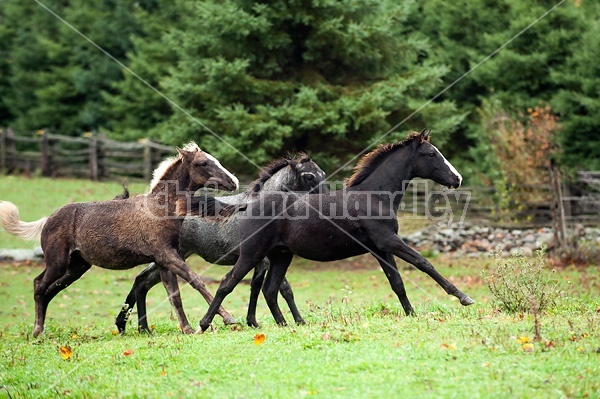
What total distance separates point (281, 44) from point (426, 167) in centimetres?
1095

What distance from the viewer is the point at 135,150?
3441cm

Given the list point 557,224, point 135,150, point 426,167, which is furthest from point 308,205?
point 135,150

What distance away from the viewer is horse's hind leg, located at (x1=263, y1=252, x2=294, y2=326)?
1059 cm

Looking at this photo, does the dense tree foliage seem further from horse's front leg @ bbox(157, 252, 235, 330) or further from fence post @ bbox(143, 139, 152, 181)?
horse's front leg @ bbox(157, 252, 235, 330)

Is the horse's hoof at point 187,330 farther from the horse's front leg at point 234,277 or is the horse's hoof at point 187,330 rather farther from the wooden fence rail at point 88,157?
the wooden fence rail at point 88,157

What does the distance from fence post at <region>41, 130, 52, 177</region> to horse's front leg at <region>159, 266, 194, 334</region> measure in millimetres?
26322

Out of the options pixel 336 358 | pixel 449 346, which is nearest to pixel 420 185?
pixel 449 346

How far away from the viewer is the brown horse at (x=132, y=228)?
10703mm

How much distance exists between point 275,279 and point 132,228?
2.21 m

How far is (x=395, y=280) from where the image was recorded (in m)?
10.3

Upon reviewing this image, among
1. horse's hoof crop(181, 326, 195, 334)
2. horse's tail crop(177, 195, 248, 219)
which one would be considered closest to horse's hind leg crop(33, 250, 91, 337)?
horse's tail crop(177, 195, 248, 219)

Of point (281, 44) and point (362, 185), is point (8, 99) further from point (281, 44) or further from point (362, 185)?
point (362, 185)

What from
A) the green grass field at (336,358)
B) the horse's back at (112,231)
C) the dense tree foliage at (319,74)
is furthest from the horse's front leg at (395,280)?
the dense tree foliage at (319,74)

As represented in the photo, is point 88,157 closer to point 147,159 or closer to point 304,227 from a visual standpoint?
point 147,159
